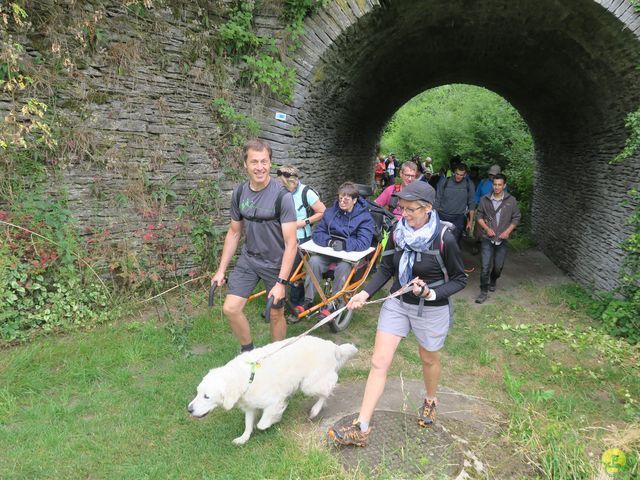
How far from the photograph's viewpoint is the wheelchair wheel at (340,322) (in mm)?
5168

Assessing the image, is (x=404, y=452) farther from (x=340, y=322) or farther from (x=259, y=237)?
(x=340, y=322)

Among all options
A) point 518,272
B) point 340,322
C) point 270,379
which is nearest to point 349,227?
point 340,322

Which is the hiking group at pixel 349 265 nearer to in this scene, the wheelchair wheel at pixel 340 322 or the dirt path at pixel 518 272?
the wheelchair wheel at pixel 340 322

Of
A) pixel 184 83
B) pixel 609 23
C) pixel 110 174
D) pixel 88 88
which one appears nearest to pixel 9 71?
pixel 88 88

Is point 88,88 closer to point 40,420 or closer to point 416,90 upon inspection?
point 40,420

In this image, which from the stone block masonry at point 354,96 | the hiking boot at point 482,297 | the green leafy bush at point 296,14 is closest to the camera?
the stone block masonry at point 354,96

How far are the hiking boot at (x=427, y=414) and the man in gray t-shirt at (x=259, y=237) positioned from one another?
4.57 feet

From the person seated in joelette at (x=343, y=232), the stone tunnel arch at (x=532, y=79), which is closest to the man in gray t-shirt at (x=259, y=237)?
the person seated in joelette at (x=343, y=232)

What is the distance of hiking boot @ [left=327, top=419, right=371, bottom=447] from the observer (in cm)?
297

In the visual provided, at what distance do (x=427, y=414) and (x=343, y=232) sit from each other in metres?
2.48

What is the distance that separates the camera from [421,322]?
121 inches

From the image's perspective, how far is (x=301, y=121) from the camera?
24.4ft

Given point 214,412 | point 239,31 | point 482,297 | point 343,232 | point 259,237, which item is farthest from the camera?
point 482,297

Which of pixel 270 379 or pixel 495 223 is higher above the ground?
pixel 495 223
